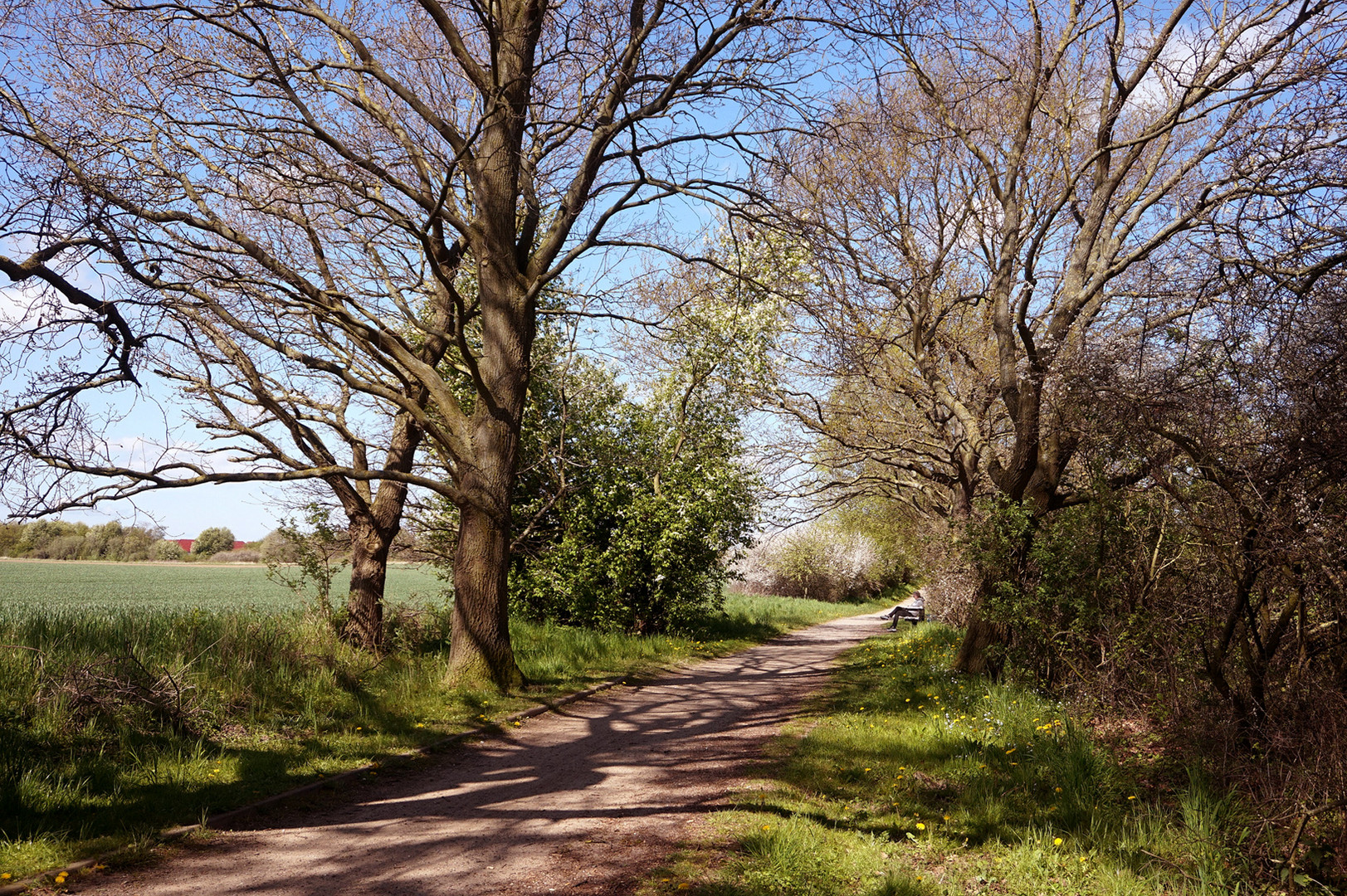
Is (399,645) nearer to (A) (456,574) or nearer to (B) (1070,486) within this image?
(A) (456,574)

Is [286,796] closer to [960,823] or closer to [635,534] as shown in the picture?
[960,823]

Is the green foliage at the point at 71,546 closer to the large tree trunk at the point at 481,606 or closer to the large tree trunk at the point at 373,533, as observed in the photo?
the large tree trunk at the point at 373,533

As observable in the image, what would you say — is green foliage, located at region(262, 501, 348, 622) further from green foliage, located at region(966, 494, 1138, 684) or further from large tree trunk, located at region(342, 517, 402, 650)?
green foliage, located at region(966, 494, 1138, 684)

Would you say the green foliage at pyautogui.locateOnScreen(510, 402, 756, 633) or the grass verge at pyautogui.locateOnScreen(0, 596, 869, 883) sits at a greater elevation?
the green foliage at pyautogui.locateOnScreen(510, 402, 756, 633)

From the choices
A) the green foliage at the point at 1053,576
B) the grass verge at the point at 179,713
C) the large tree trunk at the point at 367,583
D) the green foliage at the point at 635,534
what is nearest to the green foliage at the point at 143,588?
the large tree trunk at the point at 367,583

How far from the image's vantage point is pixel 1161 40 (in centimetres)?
930

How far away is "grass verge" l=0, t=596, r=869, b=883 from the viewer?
5035mm

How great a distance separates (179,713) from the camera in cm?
657

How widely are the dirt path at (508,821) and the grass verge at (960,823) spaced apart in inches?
21.2

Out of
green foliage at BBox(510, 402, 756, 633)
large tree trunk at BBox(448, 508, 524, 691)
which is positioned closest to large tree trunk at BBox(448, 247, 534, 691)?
large tree trunk at BBox(448, 508, 524, 691)

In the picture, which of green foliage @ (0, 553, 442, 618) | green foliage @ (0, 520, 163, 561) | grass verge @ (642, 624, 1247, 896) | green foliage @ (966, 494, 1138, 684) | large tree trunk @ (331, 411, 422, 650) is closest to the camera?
grass verge @ (642, 624, 1247, 896)

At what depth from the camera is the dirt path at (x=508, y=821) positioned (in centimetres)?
445

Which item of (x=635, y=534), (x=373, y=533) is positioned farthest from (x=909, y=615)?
(x=373, y=533)

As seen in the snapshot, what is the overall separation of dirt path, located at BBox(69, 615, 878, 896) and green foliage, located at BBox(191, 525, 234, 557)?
47729 mm
